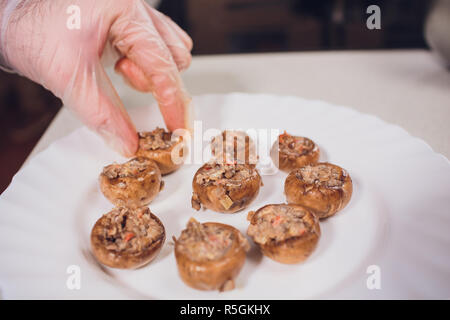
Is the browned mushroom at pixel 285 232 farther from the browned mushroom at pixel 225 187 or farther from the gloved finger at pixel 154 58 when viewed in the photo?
the gloved finger at pixel 154 58

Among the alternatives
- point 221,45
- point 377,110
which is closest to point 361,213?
point 377,110

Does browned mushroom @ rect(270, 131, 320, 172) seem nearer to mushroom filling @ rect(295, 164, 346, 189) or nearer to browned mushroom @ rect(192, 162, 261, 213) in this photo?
mushroom filling @ rect(295, 164, 346, 189)

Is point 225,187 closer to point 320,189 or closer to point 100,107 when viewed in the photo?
point 320,189

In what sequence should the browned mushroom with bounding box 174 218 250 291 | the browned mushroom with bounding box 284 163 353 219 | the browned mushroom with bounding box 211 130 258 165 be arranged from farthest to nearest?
1. the browned mushroom with bounding box 211 130 258 165
2. the browned mushroom with bounding box 284 163 353 219
3. the browned mushroom with bounding box 174 218 250 291

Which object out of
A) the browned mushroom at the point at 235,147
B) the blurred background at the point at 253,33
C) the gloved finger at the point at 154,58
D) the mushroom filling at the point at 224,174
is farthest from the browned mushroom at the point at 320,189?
the blurred background at the point at 253,33

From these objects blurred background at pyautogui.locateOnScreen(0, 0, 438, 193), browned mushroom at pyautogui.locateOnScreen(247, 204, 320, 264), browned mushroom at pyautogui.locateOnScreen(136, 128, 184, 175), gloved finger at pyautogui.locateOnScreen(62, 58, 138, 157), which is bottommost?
blurred background at pyautogui.locateOnScreen(0, 0, 438, 193)

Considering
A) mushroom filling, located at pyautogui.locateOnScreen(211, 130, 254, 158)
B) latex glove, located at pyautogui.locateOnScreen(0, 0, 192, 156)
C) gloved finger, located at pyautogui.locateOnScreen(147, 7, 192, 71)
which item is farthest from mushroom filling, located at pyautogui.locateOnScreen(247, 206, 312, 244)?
gloved finger, located at pyautogui.locateOnScreen(147, 7, 192, 71)
